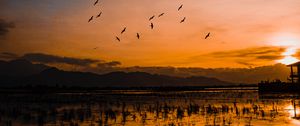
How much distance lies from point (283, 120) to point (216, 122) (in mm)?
4667

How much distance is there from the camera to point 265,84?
88.2m

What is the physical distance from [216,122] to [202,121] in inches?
48.4

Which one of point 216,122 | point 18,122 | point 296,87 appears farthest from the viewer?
point 296,87

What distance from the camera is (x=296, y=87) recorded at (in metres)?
76.5

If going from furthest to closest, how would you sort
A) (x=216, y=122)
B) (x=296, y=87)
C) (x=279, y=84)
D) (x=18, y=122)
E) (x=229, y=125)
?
1. (x=279, y=84)
2. (x=296, y=87)
3. (x=18, y=122)
4. (x=216, y=122)
5. (x=229, y=125)

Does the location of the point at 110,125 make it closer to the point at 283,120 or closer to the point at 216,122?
the point at 216,122

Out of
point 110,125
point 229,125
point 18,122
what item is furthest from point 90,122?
point 229,125

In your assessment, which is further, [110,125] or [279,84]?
[279,84]

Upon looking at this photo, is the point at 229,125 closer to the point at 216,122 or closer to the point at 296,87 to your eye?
the point at 216,122

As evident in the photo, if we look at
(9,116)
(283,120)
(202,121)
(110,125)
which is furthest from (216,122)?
(9,116)

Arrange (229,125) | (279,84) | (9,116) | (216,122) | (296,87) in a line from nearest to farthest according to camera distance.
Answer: (229,125) < (216,122) < (9,116) < (296,87) < (279,84)

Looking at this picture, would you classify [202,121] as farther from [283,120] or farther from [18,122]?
[18,122]

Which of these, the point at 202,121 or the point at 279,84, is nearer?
the point at 202,121

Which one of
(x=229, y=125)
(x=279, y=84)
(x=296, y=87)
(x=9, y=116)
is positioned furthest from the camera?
(x=279, y=84)
